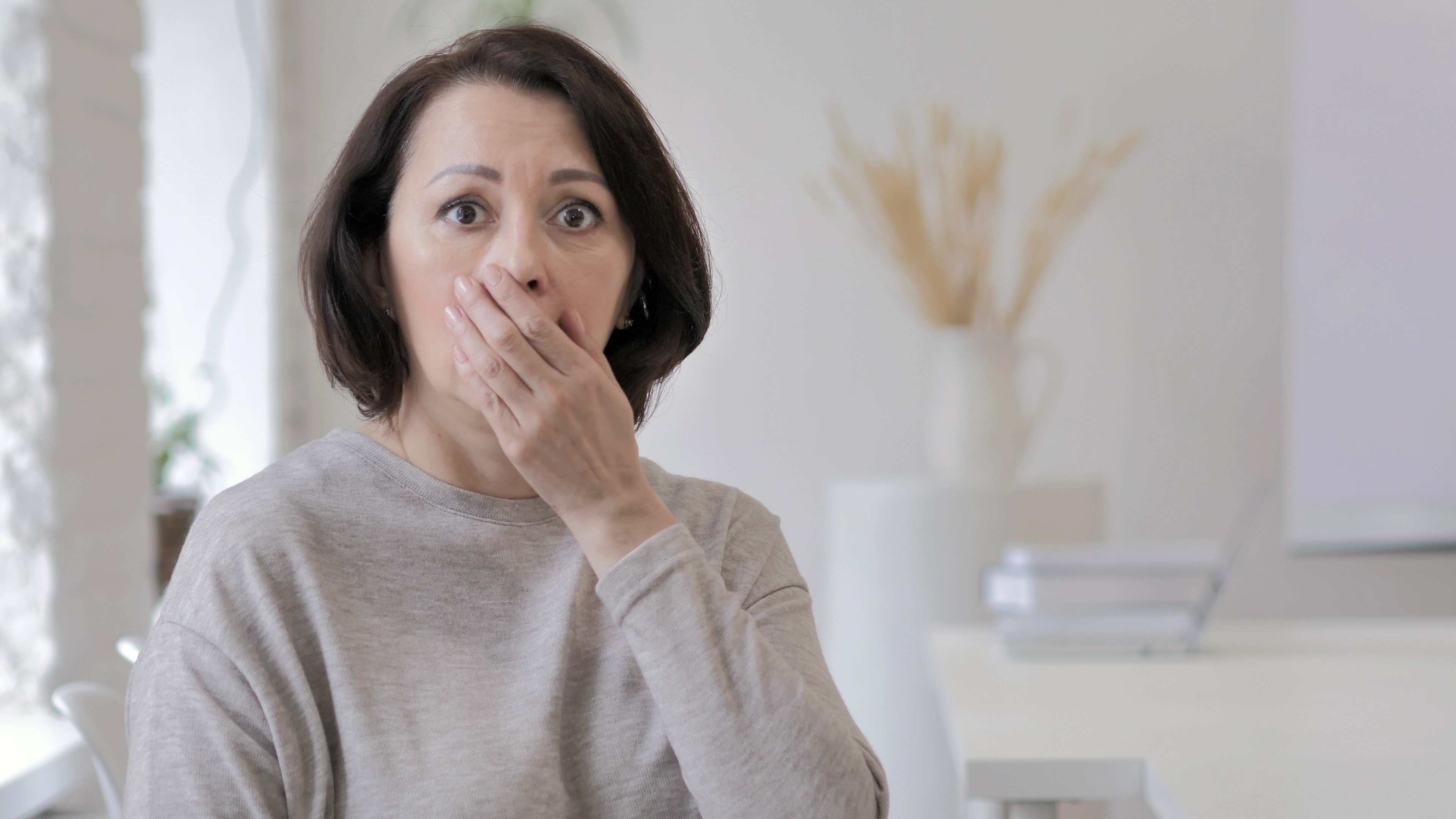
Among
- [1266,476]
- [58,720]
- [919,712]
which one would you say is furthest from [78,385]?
[1266,476]

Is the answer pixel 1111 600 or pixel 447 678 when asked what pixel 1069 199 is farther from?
pixel 447 678

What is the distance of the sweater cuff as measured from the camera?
920 mm

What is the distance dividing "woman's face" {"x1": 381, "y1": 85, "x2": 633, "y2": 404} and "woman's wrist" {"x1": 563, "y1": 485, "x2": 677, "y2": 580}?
0.14 meters

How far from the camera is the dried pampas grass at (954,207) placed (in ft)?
7.96

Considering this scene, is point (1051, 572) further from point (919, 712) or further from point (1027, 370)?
point (1027, 370)

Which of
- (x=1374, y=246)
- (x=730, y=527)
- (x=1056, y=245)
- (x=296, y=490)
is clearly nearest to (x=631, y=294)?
(x=730, y=527)

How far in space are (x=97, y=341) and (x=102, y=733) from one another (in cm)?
66

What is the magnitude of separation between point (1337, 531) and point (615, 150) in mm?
2356

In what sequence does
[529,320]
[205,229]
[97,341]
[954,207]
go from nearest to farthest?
[529,320] → [97,341] → [205,229] → [954,207]

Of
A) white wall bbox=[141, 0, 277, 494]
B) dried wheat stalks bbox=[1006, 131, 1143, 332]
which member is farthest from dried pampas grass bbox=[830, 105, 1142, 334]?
white wall bbox=[141, 0, 277, 494]

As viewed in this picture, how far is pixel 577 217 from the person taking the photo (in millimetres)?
1017

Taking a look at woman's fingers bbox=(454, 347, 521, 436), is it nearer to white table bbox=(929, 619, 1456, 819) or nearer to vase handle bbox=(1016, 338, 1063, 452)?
white table bbox=(929, 619, 1456, 819)

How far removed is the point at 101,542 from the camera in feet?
4.99

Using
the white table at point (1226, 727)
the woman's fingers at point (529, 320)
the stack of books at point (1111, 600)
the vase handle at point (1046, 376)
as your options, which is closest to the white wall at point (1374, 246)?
the vase handle at point (1046, 376)
